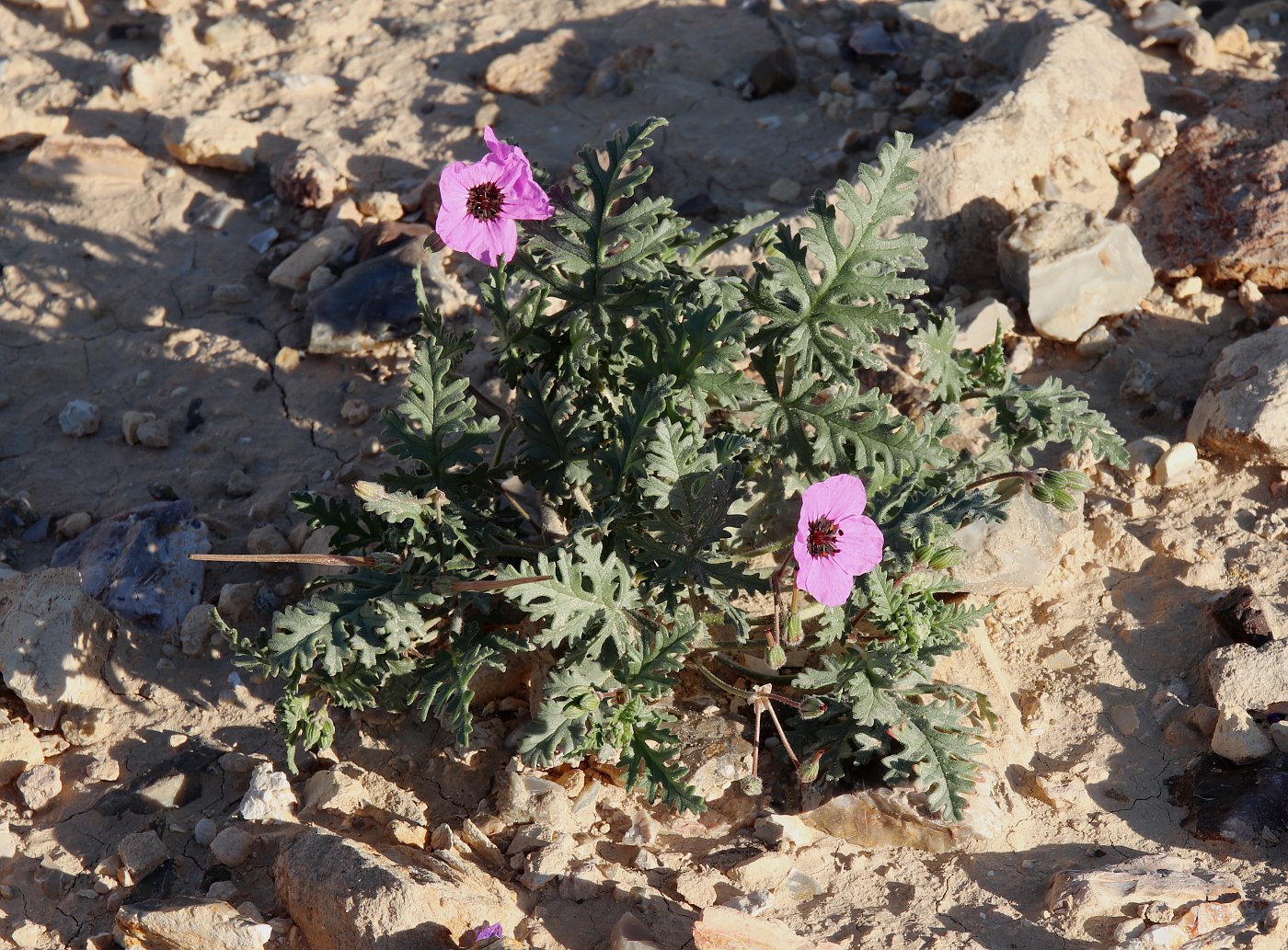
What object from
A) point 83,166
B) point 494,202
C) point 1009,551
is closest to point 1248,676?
point 1009,551

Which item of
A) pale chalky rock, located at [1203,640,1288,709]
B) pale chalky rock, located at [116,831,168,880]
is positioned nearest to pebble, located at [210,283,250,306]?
pale chalky rock, located at [116,831,168,880]

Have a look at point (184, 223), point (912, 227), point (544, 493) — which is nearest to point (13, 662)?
point (544, 493)

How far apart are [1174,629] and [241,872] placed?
2857mm

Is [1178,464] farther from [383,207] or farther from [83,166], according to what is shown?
[83,166]

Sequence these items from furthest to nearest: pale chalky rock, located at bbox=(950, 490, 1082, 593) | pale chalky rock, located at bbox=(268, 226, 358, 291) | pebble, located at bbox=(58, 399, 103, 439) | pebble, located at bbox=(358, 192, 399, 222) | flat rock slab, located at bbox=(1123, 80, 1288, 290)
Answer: pebble, located at bbox=(358, 192, 399, 222) → pale chalky rock, located at bbox=(268, 226, 358, 291) → pebble, located at bbox=(58, 399, 103, 439) → flat rock slab, located at bbox=(1123, 80, 1288, 290) → pale chalky rock, located at bbox=(950, 490, 1082, 593)

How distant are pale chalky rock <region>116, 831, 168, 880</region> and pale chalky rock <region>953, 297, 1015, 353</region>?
3092 mm

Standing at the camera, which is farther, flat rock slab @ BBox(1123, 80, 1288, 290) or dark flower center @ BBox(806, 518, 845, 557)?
→ flat rock slab @ BBox(1123, 80, 1288, 290)

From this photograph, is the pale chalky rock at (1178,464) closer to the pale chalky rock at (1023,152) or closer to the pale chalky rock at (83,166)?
the pale chalky rock at (1023,152)

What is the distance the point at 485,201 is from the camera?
3.07 metres

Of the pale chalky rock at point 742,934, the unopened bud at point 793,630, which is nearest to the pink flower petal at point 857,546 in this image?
the unopened bud at point 793,630

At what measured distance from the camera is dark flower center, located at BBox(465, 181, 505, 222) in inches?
120

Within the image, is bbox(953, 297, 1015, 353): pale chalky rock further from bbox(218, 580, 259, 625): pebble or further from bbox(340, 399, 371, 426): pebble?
bbox(218, 580, 259, 625): pebble

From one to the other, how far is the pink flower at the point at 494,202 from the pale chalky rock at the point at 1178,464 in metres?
2.32

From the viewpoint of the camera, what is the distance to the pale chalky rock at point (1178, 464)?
3943 mm
